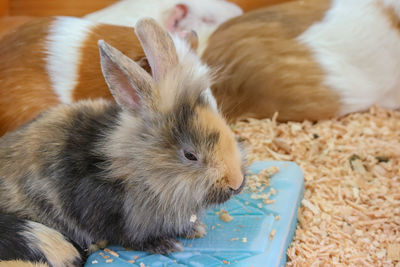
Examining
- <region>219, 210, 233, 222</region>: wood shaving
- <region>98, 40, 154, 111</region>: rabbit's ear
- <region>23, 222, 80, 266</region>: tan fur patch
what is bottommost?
<region>219, 210, 233, 222</region>: wood shaving

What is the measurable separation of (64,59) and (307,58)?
1494 millimetres

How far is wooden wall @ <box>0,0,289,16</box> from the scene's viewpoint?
12.0 ft

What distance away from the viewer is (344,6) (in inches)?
121

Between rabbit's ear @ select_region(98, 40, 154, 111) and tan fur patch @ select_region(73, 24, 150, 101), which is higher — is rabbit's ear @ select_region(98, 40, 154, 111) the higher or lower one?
the higher one

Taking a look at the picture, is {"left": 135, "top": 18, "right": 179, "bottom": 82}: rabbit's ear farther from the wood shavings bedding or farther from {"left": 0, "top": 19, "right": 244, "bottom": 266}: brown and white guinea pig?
the wood shavings bedding

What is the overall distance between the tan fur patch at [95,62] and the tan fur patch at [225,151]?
1003 mm

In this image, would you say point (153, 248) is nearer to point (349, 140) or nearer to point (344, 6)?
point (349, 140)

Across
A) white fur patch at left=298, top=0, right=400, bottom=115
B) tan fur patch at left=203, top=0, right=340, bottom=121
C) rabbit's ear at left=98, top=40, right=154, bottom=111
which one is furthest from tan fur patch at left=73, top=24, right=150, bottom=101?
white fur patch at left=298, top=0, right=400, bottom=115

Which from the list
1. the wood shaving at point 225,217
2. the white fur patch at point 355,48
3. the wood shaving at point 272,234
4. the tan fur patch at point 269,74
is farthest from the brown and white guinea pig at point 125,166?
the white fur patch at point 355,48

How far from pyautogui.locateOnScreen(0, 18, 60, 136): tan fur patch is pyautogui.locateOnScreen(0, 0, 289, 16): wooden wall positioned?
1.09 metres

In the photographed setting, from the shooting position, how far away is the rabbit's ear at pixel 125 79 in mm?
1498

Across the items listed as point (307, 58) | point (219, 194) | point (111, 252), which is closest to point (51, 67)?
point (111, 252)

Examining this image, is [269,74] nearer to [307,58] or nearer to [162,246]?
[307,58]

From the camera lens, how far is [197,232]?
1.84 metres
